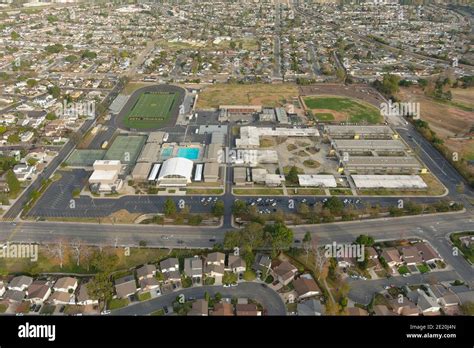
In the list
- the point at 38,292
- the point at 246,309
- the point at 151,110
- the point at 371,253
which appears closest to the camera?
the point at 246,309

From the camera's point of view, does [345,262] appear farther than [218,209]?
No

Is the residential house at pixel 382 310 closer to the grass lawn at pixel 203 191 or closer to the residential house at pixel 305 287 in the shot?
the residential house at pixel 305 287

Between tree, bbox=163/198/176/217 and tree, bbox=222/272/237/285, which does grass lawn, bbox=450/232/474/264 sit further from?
tree, bbox=163/198/176/217

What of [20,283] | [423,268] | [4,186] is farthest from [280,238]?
[4,186]

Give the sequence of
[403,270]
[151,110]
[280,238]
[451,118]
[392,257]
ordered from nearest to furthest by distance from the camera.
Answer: [403,270] → [280,238] → [392,257] → [451,118] → [151,110]

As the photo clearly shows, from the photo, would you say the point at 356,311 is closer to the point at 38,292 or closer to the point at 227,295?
the point at 227,295
